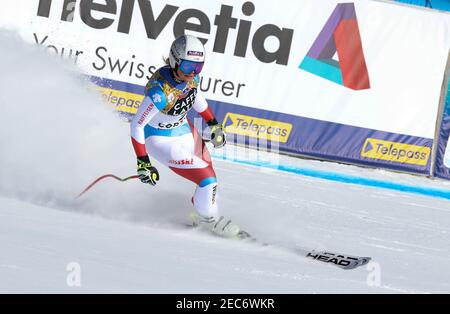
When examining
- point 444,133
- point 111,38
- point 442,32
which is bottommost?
point 444,133

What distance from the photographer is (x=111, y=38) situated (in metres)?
12.5

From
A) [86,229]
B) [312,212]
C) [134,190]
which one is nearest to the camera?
[86,229]

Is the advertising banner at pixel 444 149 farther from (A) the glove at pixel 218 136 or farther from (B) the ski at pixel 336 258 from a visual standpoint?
(B) the ski at pixel 336 258

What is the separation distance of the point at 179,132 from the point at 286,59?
6030 mm

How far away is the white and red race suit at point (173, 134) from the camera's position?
Answer: 21.3 ft

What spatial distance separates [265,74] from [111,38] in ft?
8.31

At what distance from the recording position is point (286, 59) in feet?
41.3

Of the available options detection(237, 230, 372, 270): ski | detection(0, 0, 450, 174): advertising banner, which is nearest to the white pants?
detection(237, 230, 372, 270): ski

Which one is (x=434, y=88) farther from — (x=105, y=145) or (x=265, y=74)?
(x=105, y=145)

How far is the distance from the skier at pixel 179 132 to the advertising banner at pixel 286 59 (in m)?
5.61

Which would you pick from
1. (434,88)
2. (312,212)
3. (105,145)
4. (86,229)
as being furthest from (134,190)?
(434,88)

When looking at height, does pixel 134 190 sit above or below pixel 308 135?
below

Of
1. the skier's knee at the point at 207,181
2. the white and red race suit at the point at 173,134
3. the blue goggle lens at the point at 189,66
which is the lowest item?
the skier's knee at the point at 207,181

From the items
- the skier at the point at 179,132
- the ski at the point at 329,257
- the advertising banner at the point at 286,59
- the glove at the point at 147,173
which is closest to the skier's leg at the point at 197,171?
the skier at the point at 179,132
